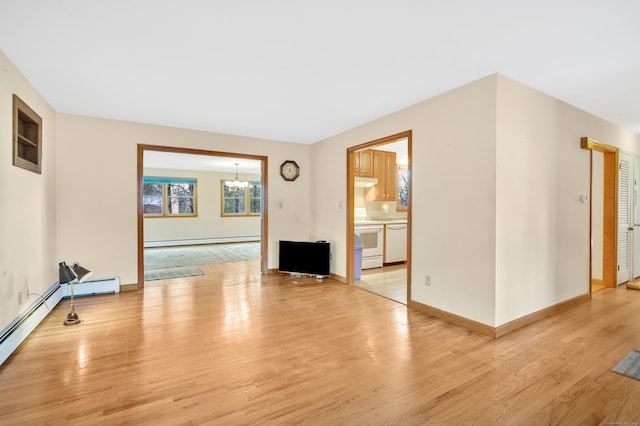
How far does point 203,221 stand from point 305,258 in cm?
586

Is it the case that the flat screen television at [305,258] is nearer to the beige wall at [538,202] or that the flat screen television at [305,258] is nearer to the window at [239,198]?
the beige wall at [538,202]

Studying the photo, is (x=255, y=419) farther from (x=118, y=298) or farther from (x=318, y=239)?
(x=318, y=239)

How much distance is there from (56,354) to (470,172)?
3.98 m

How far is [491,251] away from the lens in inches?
110

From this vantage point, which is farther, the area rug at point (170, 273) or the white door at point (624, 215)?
the area rug at point (170, 273)

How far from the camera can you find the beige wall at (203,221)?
9242 mm

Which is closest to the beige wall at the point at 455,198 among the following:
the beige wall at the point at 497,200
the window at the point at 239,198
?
the beige wall at the point at 497,200

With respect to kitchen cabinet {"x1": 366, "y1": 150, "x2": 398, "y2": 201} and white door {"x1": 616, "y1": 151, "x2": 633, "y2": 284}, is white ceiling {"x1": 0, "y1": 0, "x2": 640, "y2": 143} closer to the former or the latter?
white door {"x1": 616, "y1": 151, "x2": 633, "y2": 284}

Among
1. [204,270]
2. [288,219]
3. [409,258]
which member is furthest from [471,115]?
[204,270]

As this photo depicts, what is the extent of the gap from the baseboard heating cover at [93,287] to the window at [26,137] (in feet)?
5.23

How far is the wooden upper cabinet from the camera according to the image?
19.6 ft

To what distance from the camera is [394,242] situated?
6098mm

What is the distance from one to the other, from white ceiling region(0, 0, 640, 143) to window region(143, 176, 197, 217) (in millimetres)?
5833

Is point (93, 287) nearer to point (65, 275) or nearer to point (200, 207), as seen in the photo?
point (65, 275)
